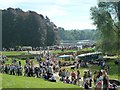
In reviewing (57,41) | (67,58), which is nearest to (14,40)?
(57,41)

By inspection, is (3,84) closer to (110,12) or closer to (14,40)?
(110,12)

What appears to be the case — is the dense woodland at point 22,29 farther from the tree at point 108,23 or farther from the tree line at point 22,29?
the tree at point 108,23

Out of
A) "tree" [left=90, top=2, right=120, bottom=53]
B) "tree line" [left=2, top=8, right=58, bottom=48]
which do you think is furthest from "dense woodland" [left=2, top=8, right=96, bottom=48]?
"tree" [left=90, top=2, right=120, bottom=53]

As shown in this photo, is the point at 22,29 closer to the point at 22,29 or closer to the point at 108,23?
the point at 22,29

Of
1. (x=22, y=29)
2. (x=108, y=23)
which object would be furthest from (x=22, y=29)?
(x=108, y=23)

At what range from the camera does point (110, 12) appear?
62.8 metres

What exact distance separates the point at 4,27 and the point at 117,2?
58.6 meters

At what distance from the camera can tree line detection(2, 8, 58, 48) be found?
376 feet

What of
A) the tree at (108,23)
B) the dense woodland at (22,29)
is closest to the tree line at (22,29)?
the dense woodland at (22,29)

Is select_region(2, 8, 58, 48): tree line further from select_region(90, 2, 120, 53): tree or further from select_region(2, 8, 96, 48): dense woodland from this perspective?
select_region(90, 2, 120, 53): tree

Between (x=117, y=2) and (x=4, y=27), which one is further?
(x=4, y=27)

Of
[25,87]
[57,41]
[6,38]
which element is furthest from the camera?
[57,41]

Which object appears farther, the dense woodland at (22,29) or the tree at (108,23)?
the dense woodland at (22,29)

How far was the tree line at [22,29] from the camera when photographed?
114m
